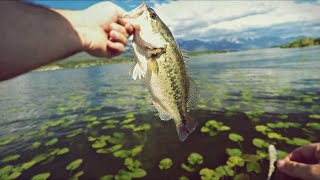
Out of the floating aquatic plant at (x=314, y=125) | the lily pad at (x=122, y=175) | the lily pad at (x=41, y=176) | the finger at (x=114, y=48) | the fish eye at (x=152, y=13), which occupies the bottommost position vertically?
the floating aquatic plant at (x=314, y=125)

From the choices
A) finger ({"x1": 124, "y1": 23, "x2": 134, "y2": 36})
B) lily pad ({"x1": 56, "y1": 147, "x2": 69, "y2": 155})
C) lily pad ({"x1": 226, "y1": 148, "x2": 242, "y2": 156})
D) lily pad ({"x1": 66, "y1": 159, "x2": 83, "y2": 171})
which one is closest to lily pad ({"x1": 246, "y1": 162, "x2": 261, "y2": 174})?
lily pad ({"x1": 226, "y1": 148, "x2": 242, "y2": 156})

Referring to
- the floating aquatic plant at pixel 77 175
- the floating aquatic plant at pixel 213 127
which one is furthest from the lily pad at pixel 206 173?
the floating aquatic plant at pixel 77 175

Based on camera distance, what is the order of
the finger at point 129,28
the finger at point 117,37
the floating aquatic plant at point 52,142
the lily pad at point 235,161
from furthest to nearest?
1. the floating aquatic plant at point 52,142
2. the lily pad at point 235,161
3. the finger at point 129,28
4. the finger at point 117,37

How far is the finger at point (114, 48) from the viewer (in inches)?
108

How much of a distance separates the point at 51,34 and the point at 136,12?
1.22 metres

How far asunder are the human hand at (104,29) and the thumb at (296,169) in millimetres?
3194

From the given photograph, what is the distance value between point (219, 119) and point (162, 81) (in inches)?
337

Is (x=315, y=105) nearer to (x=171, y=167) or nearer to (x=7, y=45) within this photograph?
(x=171, y=167)

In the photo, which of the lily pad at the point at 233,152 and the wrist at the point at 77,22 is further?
the lily pad at the point at 233,152

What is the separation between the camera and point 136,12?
120 inches

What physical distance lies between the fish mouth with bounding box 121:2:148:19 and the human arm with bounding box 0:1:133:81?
118 millimetres

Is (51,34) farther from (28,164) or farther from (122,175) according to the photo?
(28,164)

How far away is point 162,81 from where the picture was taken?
329 centimetres

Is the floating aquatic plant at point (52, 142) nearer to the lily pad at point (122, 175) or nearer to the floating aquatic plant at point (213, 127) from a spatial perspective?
the lily pad at point (122, 175)
